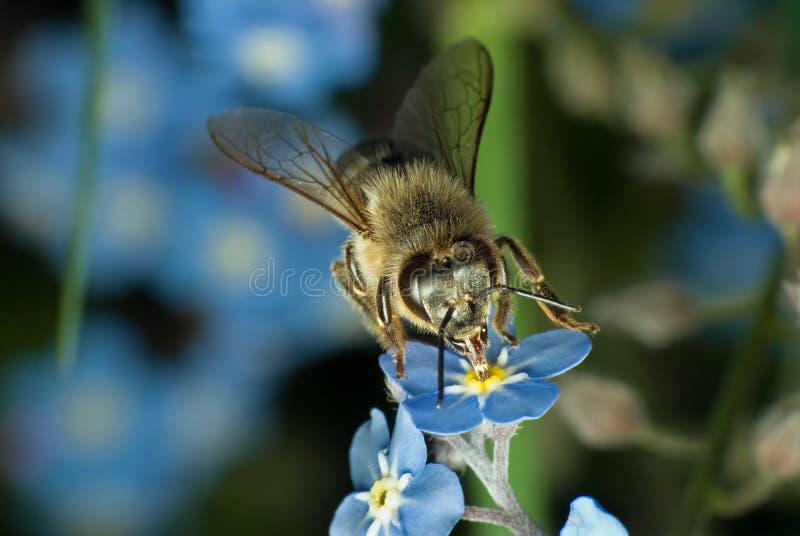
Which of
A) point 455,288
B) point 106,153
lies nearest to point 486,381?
point 455,288

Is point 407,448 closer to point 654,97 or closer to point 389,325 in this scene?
point 389,325

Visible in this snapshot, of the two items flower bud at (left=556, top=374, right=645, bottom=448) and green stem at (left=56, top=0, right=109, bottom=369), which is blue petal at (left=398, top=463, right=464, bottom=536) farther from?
green stem at (left=56, top=0, right=109, bottom=369)

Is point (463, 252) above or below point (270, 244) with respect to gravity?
below

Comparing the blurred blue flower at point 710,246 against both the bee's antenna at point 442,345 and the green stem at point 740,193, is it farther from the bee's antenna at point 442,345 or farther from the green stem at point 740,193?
the bee's antenna at point 442,345

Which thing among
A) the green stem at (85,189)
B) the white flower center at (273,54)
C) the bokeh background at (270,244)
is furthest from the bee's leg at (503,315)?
the white flower center at (273,54)

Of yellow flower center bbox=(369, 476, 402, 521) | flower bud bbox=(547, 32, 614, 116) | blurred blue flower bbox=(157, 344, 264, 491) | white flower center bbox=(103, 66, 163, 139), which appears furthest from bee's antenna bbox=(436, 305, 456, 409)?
white flower center bbox=(103, 66, 163, 139)

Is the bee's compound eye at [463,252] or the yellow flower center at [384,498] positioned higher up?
the bee's compound eye at [463,252]
